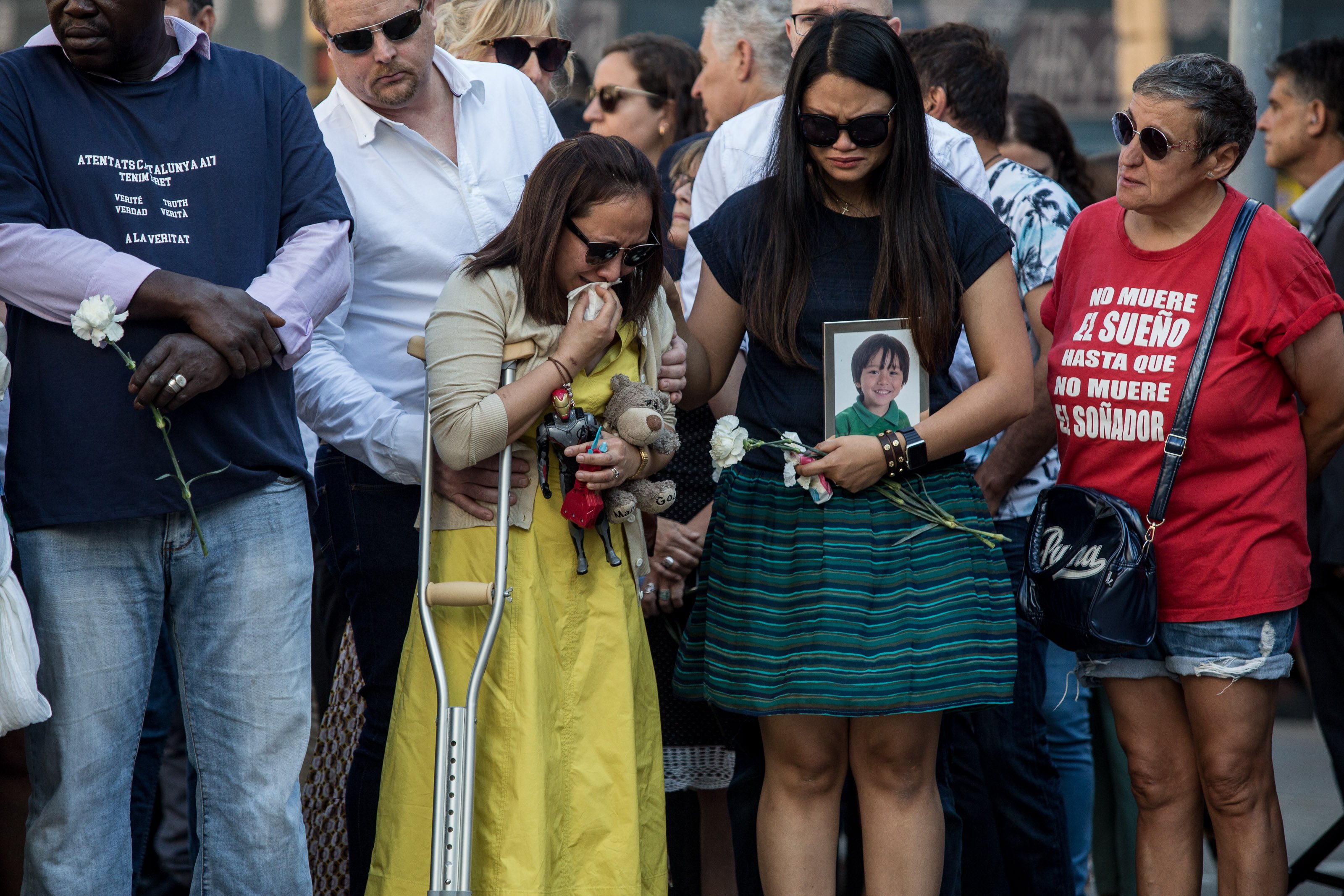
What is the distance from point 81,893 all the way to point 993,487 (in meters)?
2.57

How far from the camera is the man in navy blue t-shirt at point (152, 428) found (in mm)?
2861

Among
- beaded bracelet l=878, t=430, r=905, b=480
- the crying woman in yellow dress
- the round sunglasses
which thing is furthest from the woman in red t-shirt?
the round sunglasses

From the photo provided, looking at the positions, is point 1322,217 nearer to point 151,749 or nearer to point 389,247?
point 389,247

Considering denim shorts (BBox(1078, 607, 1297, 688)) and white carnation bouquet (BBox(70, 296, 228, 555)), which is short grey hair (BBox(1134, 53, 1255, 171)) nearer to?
denim shorts (BBox(1078, 607, 1297, 688))

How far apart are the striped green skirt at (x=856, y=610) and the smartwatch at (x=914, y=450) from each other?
0.13 meters

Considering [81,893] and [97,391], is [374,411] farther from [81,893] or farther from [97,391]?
[81,893]

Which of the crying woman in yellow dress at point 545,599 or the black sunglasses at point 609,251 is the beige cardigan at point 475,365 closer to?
the crying woman in yellow dress at point 545,599

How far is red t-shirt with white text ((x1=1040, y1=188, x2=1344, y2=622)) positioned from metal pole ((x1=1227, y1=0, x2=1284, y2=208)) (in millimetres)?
1314

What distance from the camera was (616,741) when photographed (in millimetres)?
3199

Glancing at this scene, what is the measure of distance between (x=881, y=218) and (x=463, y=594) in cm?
131

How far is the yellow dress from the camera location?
10.1ft

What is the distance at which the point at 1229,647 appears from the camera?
3.37 meters

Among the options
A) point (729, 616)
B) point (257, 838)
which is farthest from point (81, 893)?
point (729, 616)

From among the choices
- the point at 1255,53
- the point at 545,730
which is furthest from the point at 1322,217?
the point at 545,730
